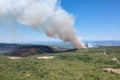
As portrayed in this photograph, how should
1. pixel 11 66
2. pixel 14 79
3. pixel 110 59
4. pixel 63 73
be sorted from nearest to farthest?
pixel 14 79 < pixel 63 73 < pixel 11 66 < pixel 110 59

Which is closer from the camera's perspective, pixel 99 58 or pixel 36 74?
pixel 36 74

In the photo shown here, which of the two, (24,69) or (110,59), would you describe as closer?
(24,69)

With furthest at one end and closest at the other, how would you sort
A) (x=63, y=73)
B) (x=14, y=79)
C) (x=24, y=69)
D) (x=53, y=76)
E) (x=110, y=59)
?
(x=110, y=59)
(x=24, y=69)
(x=63, y=73)
(x=53, y=76)
(x=14, y=79)

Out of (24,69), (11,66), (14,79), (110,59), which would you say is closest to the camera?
(14,79)

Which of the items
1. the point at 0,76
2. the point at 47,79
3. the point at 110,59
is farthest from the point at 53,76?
the point at 110,59

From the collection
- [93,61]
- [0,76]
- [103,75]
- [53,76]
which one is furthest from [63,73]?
[93,61]

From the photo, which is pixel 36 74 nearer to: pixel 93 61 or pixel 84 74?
pixel 84 74

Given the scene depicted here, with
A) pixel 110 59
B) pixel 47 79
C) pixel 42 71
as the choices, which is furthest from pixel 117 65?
pixel 47 79

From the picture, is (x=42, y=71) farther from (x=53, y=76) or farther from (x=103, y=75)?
(x=103, y=75)

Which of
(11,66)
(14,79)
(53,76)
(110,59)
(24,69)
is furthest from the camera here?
(110,59)
